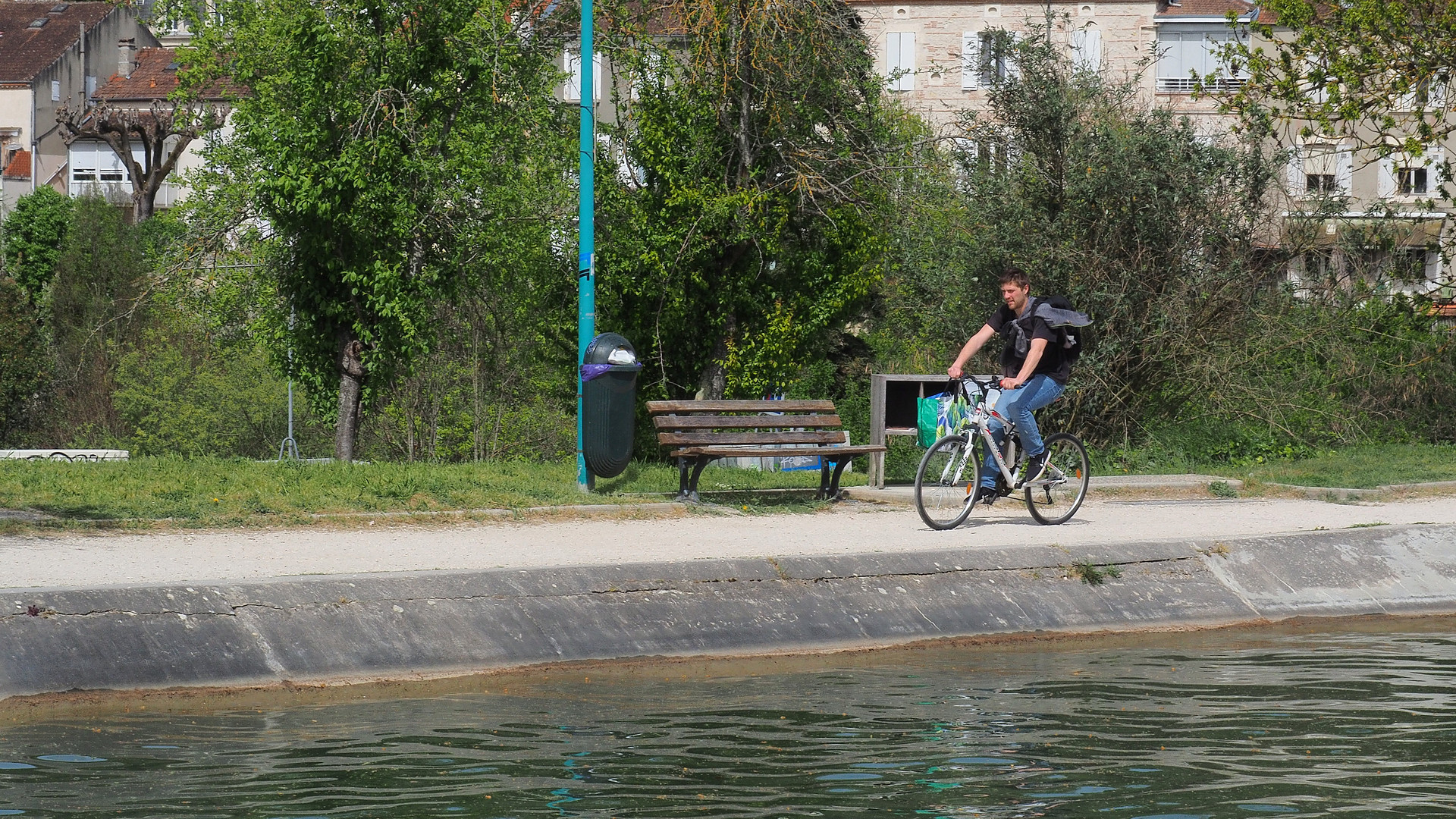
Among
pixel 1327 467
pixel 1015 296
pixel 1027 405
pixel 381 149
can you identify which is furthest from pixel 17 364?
pixel 1027 405

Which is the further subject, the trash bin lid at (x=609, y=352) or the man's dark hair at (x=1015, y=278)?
the trash bin lid at (x=609, y=352)

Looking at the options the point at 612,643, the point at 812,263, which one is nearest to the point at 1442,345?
the point at 812,263

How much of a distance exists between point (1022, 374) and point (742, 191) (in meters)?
9.17

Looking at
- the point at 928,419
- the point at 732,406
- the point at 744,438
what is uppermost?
the point at 732,406

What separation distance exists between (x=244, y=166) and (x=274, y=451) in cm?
1695

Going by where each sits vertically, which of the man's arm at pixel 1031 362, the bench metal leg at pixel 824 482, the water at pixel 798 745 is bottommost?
the water at pixel 798 745

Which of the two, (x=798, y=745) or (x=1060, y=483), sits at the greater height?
(x=1060, y=483)

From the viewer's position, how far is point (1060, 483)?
471 inches

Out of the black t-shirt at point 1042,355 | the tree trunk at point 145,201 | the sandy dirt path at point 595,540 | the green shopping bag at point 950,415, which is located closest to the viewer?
the sandy dirt path at point 595,540

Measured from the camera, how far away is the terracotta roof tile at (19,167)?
68.1 m

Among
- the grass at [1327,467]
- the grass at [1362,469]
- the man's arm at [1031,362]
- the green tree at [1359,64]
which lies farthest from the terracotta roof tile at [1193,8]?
the man's arm at [1031,362]

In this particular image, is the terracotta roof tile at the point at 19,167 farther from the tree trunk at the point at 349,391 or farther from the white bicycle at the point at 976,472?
the white bicycle at the point at 976,472

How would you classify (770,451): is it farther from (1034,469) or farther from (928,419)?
(1034,469)

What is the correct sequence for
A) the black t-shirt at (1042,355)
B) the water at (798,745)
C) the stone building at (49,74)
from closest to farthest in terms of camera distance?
1. the water at (798,745)
2. the black t-shirt at (1042,355)
3. the stone building at (49,74)
